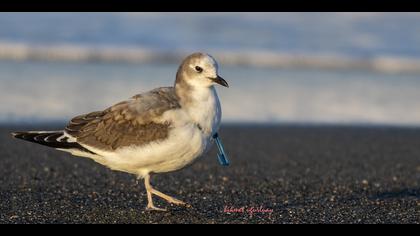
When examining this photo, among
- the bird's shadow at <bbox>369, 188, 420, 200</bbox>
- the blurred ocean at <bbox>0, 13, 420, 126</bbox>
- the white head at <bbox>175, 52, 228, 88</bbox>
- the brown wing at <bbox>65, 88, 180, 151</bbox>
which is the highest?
the blurred ocean at <bbox>0, 13, 420, 126</bbox>

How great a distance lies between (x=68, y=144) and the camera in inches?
265

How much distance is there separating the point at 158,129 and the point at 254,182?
2119 millimetres

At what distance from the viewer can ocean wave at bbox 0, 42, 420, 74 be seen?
1645 cm

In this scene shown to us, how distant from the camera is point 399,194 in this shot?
754 cm

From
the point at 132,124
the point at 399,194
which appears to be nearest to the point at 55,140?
the point at 132,124

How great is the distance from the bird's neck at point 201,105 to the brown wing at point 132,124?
0.08 meters

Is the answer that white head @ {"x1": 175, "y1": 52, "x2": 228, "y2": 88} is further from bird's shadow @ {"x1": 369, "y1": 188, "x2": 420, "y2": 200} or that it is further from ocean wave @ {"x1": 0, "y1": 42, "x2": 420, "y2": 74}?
ocean wave @ {"x1": 0, "y1": 42, "x2": 420, "y2": 74}

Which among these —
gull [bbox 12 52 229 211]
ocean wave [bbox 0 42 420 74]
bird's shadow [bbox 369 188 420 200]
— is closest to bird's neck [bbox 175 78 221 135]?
gull [bbox 12 52 229 211]

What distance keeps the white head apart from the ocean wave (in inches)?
392

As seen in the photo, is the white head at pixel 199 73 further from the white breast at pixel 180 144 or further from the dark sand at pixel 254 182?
the dark sand at pixel 254 182

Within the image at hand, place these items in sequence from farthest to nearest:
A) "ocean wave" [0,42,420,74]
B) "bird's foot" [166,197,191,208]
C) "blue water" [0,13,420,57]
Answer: "blue water" [0,13,420,57]
"ocean wave" [0,42,420,74]
"bird's foot" [166,197,191,208]

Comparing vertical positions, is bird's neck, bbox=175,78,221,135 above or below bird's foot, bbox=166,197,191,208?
above

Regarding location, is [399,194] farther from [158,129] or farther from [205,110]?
[158,129]

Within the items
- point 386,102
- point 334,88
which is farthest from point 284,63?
point 386,102
